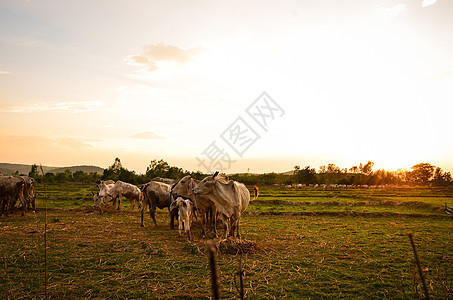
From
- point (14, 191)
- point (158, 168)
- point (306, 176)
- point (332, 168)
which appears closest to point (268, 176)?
point (306, 176)

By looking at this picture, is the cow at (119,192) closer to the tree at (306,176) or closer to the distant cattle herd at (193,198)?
the distant cattle herd at (193,198)

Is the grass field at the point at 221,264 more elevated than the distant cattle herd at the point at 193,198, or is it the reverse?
the distant cattle herd at the point at 193,198

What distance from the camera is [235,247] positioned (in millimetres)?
10484

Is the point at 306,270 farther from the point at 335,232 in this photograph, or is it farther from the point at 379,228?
the point at 379,228

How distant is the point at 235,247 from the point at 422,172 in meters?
164

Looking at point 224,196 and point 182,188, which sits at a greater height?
point 182,188

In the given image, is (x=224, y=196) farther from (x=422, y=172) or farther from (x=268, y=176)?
(x=422, y=172)

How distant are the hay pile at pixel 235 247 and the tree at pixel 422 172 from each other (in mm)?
155332

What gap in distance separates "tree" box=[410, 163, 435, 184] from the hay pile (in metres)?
155

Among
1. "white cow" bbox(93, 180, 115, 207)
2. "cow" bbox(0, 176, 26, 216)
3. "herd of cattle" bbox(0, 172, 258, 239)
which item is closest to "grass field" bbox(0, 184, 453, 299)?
"herd of cattle" bbox(0, 172, 258, 239)

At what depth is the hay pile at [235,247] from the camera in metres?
10.4

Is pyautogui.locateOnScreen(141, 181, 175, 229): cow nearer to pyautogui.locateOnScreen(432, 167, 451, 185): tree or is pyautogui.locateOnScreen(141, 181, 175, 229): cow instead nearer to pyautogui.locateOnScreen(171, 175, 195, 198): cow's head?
pyautogui.locateOnScreen(171, 175, 195, 198): cow's head

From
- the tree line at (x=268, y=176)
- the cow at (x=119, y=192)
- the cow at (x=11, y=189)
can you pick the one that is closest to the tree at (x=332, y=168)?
the tree line at (x=268, y=176)

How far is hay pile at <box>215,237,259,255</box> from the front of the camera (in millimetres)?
10383
